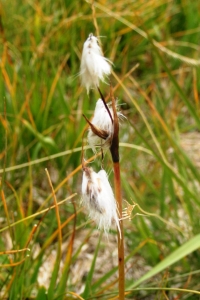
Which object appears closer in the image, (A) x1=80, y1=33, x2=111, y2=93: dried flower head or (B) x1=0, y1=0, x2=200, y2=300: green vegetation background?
(A) x1=80, y1=33, x2=111, y2=93: dried flower head

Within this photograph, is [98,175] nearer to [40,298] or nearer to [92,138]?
[92,138]


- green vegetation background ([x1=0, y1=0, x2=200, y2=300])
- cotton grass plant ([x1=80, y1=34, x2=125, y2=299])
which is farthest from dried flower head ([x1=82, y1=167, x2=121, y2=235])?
green vegetation background ([x1=0, y1=0, x2=200, y2=300])

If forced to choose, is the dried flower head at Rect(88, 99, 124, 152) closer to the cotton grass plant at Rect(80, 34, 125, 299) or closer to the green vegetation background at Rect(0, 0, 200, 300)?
the cotton grass plant at Rect(80, 34, 125, 299)

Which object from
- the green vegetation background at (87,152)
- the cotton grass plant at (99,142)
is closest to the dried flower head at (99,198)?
the cotton grass plant at (99,142)

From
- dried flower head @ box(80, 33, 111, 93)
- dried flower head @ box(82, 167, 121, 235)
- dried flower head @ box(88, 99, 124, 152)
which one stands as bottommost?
dried flower head @ box(82, 167, 121, 235)

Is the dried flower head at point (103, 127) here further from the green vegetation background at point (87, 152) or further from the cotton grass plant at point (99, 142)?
the green vegetation background at point (87, 152)

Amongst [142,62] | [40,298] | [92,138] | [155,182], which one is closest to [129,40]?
[142,62]

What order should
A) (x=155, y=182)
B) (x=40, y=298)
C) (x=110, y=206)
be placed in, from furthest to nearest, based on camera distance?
1. (x=155, y=182)
2. (x=40, y=298)
3. (x=110, y=206)
